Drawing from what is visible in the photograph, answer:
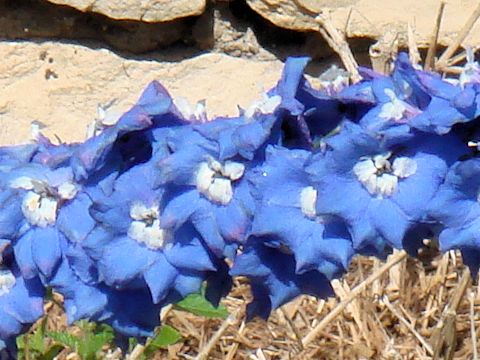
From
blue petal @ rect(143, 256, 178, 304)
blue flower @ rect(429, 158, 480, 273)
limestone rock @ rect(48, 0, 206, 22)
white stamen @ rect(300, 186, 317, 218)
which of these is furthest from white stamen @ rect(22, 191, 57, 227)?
limestone rock @ rect(48, 0, 206, 22)

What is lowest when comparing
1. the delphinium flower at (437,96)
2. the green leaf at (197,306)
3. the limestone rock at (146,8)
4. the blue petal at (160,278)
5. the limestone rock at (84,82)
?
the limestone rock at (84,82)

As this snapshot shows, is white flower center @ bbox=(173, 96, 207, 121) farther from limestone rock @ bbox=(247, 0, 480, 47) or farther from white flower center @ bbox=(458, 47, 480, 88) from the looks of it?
limestone rock @ bbox=(247, 0, 480, 47)

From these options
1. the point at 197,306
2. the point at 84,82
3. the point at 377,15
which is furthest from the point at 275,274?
the point at 84,82

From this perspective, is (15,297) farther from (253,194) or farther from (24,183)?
(253,194)

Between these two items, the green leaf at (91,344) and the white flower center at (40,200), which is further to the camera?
the green leaf at (91,344)

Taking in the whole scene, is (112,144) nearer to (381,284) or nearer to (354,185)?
(354,185)

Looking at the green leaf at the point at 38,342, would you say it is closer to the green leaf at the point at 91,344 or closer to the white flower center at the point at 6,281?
the green leaf at the point at 91,344

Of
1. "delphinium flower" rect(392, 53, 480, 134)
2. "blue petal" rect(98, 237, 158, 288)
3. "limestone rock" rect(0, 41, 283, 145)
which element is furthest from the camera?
"limestone rock" rect(0, 41, 283, 145)

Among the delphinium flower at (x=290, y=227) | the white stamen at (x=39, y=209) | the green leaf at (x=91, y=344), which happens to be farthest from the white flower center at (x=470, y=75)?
the green leaf at (x=91, y=344)
